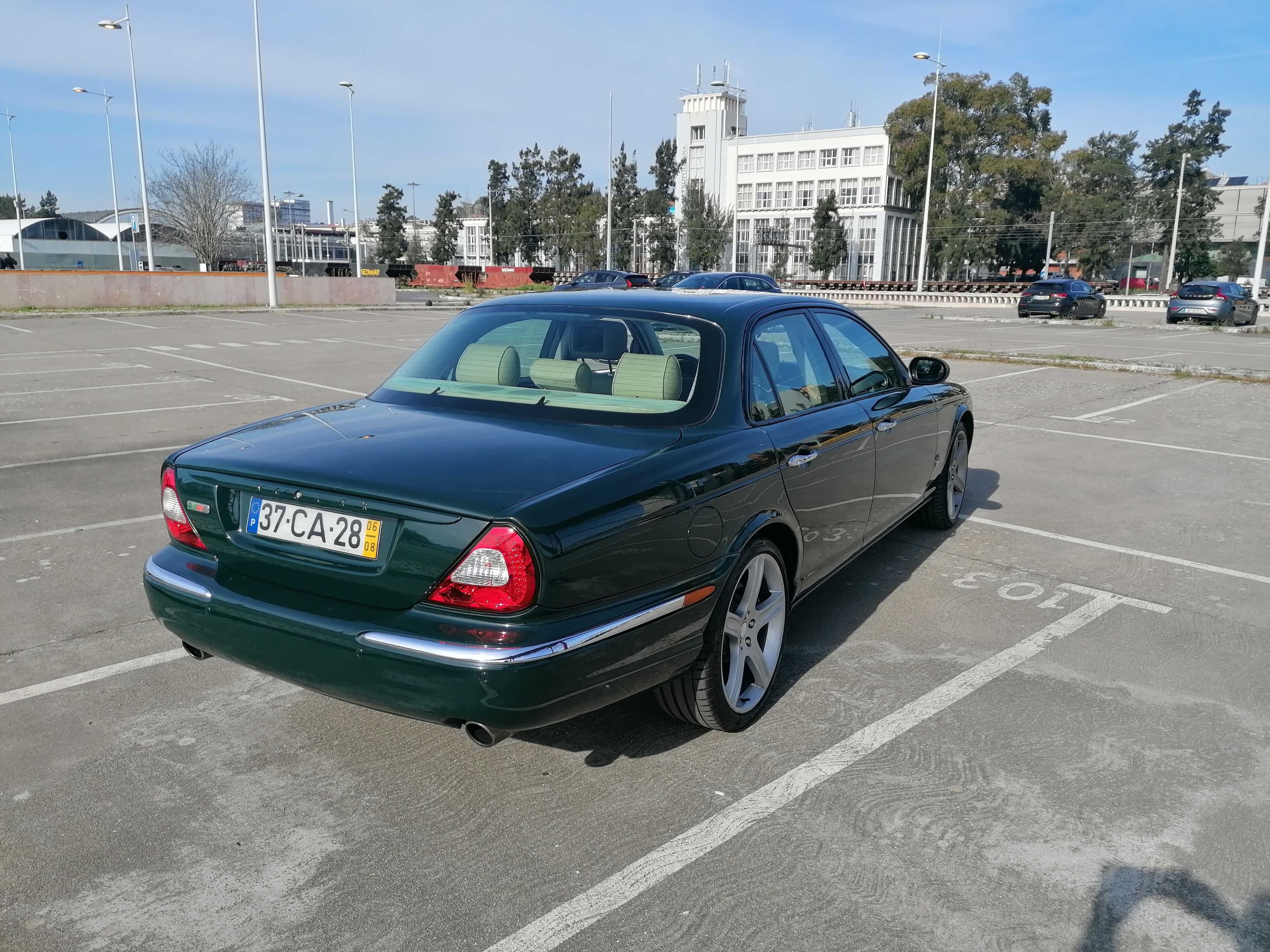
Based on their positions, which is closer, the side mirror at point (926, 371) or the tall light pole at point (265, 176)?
the side mirror at point (926, 371)

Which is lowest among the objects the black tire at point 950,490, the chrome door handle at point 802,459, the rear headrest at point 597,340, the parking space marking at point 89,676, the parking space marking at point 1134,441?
the parking space marking at point 89,676

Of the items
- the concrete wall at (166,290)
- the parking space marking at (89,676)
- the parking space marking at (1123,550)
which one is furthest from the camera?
the concrete wall at (166,290)

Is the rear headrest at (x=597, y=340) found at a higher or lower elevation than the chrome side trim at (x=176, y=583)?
higher

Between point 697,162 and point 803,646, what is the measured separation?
363 feet

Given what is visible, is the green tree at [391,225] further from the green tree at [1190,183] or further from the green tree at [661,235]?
the green tree at [1190,183]

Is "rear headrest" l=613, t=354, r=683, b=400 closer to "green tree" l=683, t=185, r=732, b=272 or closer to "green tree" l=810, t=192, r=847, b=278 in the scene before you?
"green tree" l=683, t=185, r=732, b=272

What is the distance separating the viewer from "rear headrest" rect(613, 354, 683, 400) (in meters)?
3.70

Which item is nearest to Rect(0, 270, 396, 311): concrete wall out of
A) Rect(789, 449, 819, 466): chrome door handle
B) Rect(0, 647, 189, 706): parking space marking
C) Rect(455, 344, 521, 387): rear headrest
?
Rect(0, 647, 189, 706): parking space marking

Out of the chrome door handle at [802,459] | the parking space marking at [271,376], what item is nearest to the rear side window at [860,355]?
the chrome door handle at [802,459]

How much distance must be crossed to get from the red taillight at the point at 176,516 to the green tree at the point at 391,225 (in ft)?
349

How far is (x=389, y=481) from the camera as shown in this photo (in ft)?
9.62

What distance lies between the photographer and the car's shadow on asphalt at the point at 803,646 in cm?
357

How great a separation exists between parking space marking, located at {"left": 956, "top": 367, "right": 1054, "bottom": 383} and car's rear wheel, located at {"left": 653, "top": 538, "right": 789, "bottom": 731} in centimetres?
1166

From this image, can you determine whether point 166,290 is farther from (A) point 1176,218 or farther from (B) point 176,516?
(A) point 1176,218
